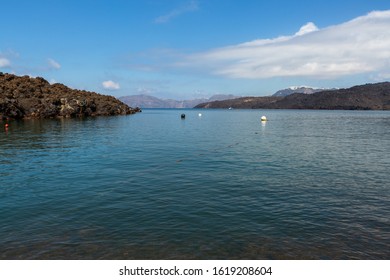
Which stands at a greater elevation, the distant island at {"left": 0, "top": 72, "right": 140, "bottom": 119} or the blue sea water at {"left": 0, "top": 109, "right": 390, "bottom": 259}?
the distant island at {"left": 0, "top": 72, "right": 140, "bottom": 119}

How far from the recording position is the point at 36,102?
5738 inches

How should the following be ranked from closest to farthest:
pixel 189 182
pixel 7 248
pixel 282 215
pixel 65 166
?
pixel 7 248, pixel 282 215, pixel 189 182, pixel 65 166

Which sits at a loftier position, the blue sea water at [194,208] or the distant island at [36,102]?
the distant island at [36,102]

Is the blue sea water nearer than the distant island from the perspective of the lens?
Yes

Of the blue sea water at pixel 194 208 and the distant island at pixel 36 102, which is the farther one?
the distant island at pixel 36 102

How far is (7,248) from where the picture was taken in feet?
51.3

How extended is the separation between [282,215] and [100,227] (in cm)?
1191

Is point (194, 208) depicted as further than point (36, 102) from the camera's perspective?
No

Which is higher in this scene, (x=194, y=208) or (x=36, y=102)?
(x=36, y=102)

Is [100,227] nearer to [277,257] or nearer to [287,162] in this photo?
[277,257]

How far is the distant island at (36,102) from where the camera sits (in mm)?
133625

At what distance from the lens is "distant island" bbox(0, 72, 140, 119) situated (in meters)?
134
